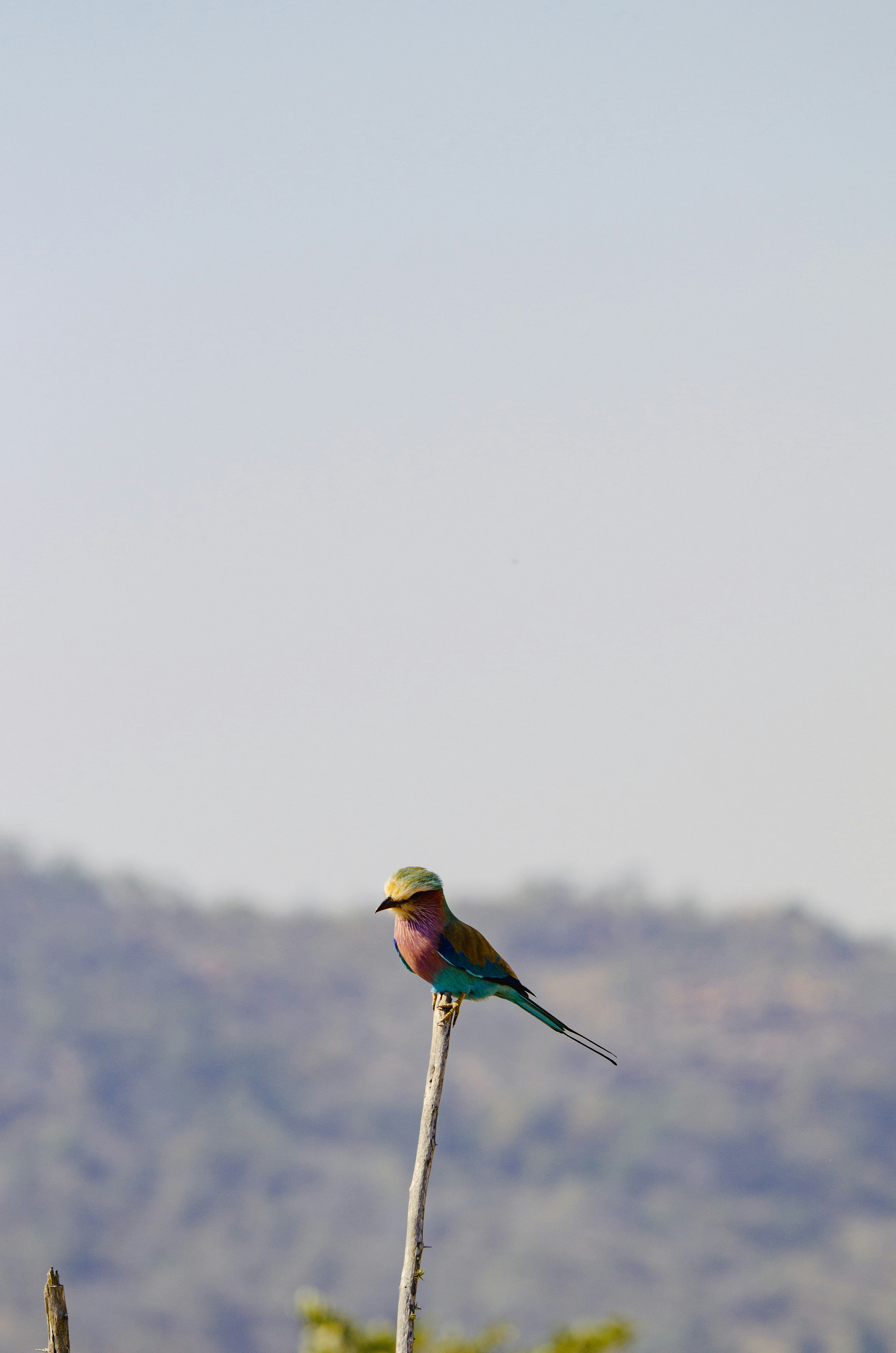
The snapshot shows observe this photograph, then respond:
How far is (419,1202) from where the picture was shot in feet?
19.3

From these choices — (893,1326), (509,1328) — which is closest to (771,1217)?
(893,1326)

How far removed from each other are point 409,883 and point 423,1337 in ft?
44.0

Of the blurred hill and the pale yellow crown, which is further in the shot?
the blurred hill

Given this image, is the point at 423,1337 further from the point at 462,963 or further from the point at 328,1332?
the point at 462,963

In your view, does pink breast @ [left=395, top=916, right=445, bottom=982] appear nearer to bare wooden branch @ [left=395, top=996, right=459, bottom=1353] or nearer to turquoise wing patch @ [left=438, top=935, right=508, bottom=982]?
turquoise wing patch @ [left=438, top=935, right=508, bottom=982]

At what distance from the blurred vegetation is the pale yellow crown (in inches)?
299

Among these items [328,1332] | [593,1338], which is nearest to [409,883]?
[328,1332]

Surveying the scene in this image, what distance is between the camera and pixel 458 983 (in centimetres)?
674

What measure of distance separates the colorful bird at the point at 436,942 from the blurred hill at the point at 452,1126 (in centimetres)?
12124

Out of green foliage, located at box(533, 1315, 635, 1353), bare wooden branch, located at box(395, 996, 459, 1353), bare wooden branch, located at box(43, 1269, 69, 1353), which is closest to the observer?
bare wooden branch, located at box(43, 1269, 69, 1353)

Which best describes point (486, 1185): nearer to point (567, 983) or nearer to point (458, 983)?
point (567, 983)

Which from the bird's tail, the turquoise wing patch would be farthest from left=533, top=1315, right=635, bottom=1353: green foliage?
the turquoise wing patch

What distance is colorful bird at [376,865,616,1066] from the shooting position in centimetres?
671

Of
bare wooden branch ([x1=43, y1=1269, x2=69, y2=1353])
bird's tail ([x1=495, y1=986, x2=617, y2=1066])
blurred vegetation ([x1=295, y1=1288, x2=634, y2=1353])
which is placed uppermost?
blurred vegetation ([x1=295, y1=1288, x2=634, y2=1353])
